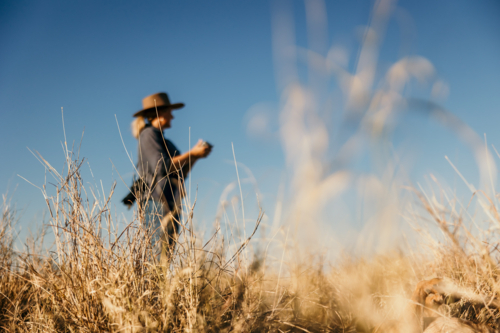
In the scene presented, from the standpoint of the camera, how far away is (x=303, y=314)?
160 cm

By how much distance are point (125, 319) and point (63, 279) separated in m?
0.39

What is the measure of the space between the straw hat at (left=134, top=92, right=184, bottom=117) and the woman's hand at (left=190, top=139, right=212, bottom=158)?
0.70m

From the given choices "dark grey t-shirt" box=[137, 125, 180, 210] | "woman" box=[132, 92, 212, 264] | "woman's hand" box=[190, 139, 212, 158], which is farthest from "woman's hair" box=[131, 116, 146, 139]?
"woman's hand" box=[190, 139, 212, 158]

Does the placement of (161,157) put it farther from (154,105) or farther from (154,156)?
(154,105)

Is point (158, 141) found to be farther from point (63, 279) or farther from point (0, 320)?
point (0, 320)

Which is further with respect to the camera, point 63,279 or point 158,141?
point 158,141

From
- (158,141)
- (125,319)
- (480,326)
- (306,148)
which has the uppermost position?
(158,141)

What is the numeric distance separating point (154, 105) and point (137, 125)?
27 centimetres

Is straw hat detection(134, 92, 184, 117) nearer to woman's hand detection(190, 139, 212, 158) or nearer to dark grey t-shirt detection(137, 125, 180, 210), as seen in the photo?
dark grey t-shirt detection(137, 125, 180, 210)

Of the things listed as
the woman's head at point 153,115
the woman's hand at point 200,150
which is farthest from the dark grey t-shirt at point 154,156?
the woman's head at point 153,115

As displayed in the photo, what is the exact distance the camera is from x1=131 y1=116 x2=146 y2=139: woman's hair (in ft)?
7.91

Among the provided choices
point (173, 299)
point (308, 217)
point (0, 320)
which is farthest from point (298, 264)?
point (0, 320)

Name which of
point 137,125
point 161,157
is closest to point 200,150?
point 161,157

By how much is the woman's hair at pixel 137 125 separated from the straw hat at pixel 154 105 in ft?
0.27
